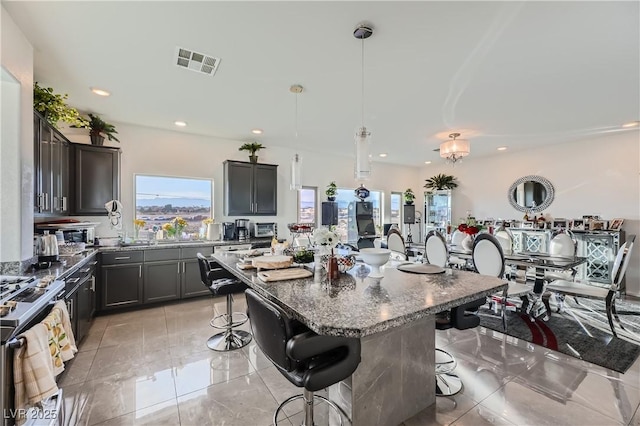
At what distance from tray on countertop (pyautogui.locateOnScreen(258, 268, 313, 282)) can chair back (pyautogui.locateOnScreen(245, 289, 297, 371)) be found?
0.41m

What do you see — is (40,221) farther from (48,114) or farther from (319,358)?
(319,358)

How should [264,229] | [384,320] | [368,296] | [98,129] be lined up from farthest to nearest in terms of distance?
[264,229], [98,129], [368,296], [384,320]

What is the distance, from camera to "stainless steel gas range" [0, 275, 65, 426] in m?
1.30

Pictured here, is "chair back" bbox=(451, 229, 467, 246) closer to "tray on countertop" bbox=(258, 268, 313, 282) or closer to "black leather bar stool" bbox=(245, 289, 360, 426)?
"tray on countertop" bbox=(258, 268, 313, 282)

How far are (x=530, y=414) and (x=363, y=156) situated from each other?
2136 millimetres

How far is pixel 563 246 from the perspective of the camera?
3.88 meters

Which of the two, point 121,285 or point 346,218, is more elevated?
point 346,218

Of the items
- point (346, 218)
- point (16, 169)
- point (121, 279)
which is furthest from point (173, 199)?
point (346, 218)

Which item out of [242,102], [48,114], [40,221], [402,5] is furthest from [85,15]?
[40,221]

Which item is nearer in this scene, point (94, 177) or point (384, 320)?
point (384, 320)

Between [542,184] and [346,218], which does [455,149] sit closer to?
[542,184]

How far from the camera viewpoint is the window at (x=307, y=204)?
5.90 meters

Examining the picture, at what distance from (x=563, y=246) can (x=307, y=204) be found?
433 centimetres

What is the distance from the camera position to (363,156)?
2336mm
